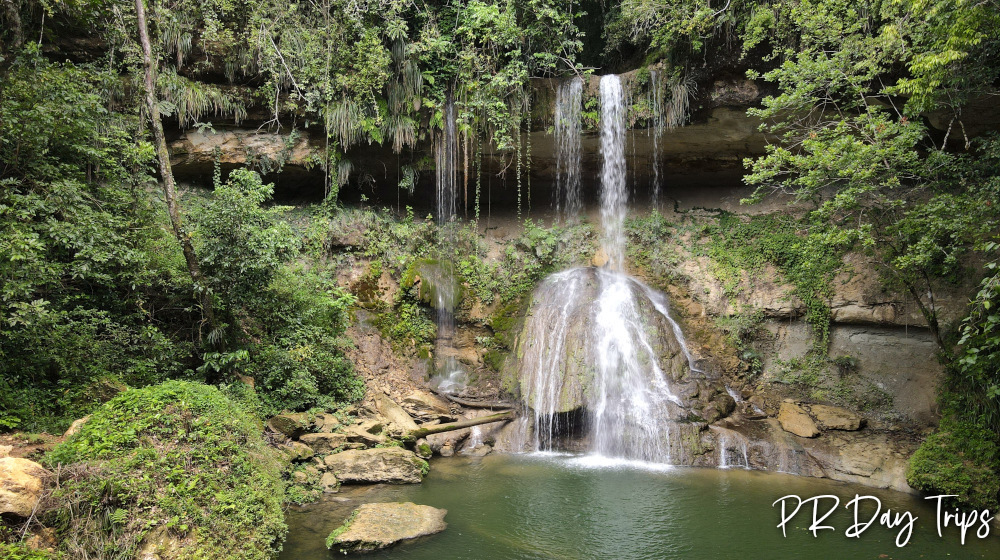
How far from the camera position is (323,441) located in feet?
25.5

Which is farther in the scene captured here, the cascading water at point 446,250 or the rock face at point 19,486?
the cascading water at point 446,250

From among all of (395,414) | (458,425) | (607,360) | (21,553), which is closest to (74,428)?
(21,553)

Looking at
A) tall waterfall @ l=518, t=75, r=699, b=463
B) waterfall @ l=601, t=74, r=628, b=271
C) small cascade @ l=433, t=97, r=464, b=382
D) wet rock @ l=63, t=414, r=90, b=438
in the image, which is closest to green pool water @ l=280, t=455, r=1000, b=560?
tall waterfall @ l=518, t=75, r=699, b=463

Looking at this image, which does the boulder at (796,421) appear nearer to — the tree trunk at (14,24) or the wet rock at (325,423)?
the wet rock at (325,423)

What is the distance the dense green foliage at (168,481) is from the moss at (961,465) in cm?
833

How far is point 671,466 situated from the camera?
8.45 metres

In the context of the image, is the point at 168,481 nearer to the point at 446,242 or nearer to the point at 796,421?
the point at 796,421

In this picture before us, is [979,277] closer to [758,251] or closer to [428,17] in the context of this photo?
[758,251]

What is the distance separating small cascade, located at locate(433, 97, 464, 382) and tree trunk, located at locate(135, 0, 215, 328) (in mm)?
5249

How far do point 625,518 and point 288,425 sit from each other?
5.03 metres

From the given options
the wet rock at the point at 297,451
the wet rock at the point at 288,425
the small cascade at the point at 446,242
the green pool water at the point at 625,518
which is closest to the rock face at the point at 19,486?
the green pool water at the point at 625,518

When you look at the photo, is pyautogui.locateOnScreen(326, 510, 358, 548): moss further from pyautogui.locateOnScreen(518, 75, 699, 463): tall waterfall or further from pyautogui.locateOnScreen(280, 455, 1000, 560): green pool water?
pyautogui.locateOnScreen(518, 75, 699, 463): tall waterfall

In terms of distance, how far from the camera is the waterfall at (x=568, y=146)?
40.3 ft

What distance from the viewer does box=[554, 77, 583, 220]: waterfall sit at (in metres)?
12.3
